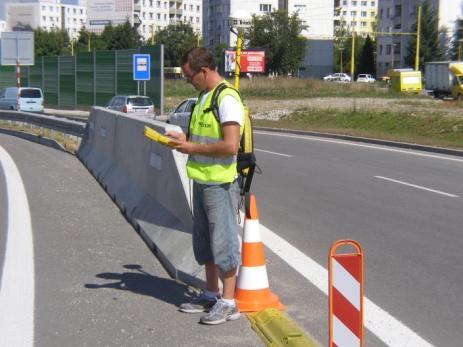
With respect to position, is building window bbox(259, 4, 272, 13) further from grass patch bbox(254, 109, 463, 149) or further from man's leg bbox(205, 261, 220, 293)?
man's leg bbox(205, 261, 220, 293)

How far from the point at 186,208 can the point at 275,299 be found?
1607mm

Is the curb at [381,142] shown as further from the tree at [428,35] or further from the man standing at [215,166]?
the tree at [428,35]

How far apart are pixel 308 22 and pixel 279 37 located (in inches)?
1294

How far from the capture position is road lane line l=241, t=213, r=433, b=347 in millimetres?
5199

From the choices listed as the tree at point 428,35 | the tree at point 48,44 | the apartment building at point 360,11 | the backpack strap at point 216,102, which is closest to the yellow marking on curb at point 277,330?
the backpack strap at point 216,102

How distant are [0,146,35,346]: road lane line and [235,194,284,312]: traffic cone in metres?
1.55

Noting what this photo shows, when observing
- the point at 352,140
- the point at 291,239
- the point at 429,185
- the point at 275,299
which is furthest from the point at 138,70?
the point at 275,299

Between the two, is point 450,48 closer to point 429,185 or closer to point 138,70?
point 138,70

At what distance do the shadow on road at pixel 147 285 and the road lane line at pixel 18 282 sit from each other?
609 mm

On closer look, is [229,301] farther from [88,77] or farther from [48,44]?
[48,44]

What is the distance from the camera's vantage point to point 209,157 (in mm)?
5211

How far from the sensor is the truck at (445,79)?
5731 cm

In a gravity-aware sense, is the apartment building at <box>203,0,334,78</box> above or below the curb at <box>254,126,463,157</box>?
above

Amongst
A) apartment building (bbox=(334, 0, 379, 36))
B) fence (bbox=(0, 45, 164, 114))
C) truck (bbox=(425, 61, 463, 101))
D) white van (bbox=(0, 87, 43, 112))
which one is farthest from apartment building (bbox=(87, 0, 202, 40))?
white van (bbox=(0, 87, 43, 112))
